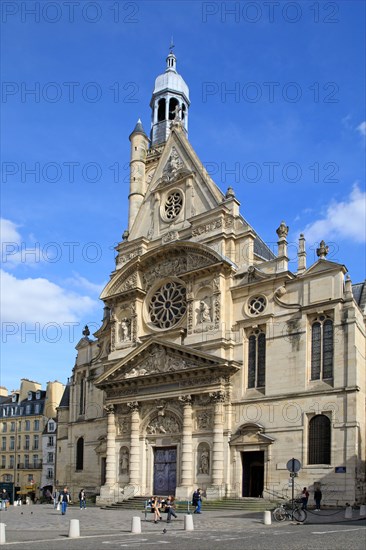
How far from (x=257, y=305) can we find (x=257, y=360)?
2911 mm

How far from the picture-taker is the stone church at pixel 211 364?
104 feet

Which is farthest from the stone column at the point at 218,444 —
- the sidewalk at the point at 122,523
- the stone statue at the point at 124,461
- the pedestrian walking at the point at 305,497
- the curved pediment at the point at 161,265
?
Result: the curved pediment at the point at 161,265

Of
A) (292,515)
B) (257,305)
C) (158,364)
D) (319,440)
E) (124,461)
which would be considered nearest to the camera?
(292,515)

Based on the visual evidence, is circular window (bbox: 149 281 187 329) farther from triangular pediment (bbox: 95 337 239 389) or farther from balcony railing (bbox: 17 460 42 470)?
balcony railing (bbox: 17 460 42 470)

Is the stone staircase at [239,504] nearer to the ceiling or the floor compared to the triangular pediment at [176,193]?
nearer to the floor

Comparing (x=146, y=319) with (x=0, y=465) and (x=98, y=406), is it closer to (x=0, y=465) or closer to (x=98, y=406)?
(x=98, y=406)

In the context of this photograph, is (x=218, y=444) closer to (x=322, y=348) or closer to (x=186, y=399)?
(x=186, y=399)

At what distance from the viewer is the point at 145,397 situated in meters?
38.1

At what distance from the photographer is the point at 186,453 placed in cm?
3516

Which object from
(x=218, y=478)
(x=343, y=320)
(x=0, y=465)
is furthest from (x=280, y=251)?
(x=0, y=465)

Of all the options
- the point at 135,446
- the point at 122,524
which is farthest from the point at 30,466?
the point at 122,524

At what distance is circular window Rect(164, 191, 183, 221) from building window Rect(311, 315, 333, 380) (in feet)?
40.2

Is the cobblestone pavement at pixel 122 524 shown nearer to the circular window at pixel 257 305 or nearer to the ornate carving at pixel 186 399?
the ornate carving at pixel 186 399

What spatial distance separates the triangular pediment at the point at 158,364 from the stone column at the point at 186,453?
5.81ft
